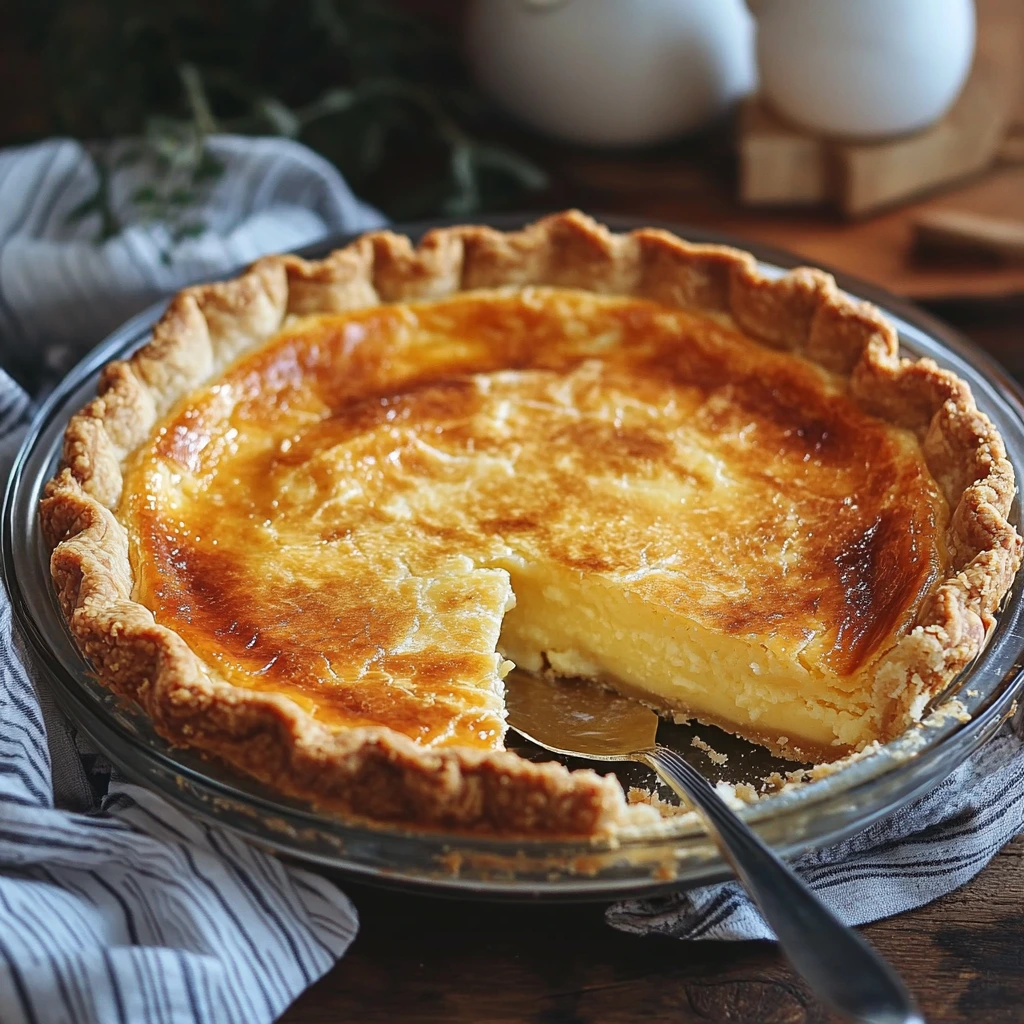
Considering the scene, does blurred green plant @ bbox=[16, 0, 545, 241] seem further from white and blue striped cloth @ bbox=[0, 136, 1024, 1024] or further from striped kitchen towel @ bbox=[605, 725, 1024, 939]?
striped kitchen towel @ bbox=[605, 725, 1024, 939]

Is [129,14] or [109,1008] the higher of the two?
[129,14]

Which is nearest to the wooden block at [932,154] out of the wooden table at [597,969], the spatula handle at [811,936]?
the wooden table at [597,969]

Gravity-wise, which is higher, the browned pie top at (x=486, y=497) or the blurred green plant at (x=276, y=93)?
the blurred green plant at (x=276, y=93)

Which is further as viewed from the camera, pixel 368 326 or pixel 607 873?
pixel 368 326

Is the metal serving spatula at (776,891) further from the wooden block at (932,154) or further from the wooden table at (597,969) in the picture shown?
the wooden block at (932,154)

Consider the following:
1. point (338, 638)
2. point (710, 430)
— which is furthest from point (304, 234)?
point (338, 638)

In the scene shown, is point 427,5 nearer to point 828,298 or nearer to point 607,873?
point 828,298

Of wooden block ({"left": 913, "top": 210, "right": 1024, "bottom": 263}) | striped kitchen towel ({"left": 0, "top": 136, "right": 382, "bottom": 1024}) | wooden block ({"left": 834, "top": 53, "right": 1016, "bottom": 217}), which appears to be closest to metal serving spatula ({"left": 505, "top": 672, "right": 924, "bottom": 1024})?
striped kitchen towel ({"left": 0, "top": 136, "right": 382, "bottom": 1024})

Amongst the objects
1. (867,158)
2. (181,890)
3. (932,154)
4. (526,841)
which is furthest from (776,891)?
(932,154)
